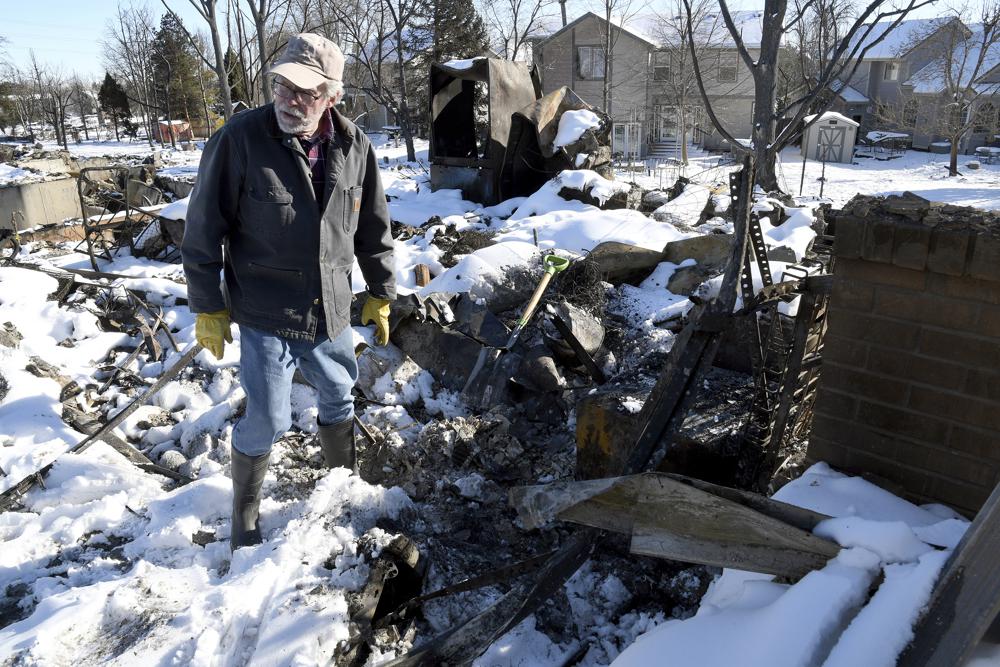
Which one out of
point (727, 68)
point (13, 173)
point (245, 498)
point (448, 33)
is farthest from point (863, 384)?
point (727, 68)

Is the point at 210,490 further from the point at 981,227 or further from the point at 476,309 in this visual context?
→ the point at 981,227

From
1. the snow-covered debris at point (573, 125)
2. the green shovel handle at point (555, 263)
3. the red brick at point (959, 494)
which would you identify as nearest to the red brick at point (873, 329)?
the red brick at point (959, 494)

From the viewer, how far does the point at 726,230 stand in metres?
7.65

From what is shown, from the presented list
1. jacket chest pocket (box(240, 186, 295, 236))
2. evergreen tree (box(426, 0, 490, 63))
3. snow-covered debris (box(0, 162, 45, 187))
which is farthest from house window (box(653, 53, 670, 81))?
jacket chest pocket (box(240, 186, 295, 236))

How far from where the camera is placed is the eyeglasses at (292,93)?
2.40 m

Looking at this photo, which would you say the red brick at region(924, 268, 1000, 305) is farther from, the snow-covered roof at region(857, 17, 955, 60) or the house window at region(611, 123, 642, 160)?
the snow-covered roof at region(857, 17, 955, 60)

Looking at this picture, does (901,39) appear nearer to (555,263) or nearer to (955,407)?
(555,263)

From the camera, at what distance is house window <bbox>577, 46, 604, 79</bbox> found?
108 feet

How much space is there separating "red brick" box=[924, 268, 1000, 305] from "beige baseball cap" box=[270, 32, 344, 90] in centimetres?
207

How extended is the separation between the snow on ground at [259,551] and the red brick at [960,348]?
1.32 ft

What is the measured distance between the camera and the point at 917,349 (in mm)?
1781

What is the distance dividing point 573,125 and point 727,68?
86.7 ft

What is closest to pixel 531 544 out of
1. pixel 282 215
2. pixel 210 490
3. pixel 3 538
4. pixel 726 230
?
pixel 210 490

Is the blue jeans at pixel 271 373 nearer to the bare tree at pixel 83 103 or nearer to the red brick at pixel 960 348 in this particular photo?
the red brick at pixel 960 348
